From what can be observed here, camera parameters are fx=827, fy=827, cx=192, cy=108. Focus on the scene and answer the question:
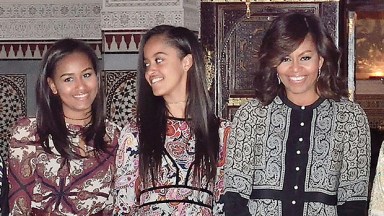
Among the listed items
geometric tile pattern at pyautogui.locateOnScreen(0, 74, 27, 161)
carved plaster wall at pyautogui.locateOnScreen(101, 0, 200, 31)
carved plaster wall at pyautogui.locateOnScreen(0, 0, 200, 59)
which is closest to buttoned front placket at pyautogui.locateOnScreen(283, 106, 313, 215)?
carved plaster wall at pyautogui.locateOnScreen(101, 0, 200, 31)

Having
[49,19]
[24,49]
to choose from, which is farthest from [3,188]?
[24,49]

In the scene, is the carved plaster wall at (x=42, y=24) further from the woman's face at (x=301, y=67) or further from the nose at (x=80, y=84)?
the woman's face at (x=301, y=67)

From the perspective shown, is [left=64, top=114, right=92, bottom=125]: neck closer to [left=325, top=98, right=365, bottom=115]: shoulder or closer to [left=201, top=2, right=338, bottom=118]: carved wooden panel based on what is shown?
[left=325, top=98, right=365, bottom=115]: shoulder

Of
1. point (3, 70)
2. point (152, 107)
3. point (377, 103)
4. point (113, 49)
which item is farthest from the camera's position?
point (377, 103)

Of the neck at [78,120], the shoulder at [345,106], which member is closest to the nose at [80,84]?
the neck at [78,120]

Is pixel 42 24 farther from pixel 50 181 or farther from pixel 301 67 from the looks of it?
pixel 301 67

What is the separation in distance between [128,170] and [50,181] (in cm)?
A: 30

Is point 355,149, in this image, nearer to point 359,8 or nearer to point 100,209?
point 100,209

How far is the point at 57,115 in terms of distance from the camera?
9.89ft

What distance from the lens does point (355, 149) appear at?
8.73 ft

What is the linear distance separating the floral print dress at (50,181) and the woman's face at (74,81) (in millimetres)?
157

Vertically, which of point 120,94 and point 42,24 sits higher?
point 42,24

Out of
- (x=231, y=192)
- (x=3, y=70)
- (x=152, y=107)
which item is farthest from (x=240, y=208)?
(x=3, y=70)

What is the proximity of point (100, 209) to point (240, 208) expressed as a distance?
60 centimetres
